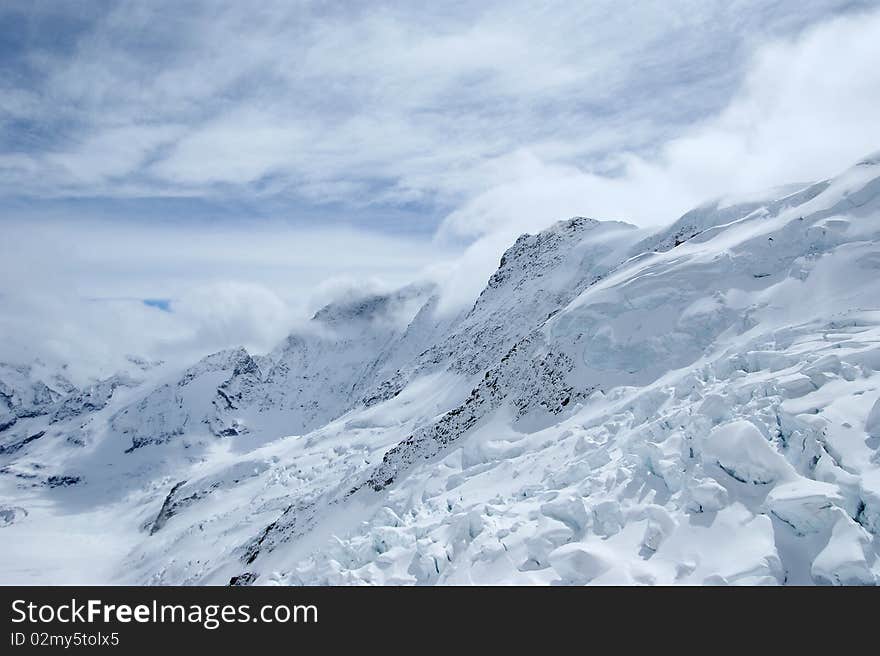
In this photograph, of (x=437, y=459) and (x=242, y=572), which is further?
(x=242, y=572)

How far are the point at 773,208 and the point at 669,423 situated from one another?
26.0 m

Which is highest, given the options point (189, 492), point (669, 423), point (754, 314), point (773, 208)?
point (773, 208)

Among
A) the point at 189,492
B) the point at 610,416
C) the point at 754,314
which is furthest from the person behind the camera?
the point at 189,492

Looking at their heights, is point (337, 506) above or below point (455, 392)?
below

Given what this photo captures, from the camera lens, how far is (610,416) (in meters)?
27.1
